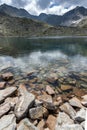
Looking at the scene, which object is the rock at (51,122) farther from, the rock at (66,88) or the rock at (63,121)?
the rock at (66,88)

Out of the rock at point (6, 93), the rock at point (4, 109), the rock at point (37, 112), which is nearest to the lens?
the rock at point (37, 112)

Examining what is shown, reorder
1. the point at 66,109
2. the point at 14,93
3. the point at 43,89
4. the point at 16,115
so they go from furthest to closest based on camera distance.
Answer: the point at 43,89
the point at 14,93
the point at 66,109
the point at 16,115

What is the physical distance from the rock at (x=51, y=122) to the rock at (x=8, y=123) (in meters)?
2.40

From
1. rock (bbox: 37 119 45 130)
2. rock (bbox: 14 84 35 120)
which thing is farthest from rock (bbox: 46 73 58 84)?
rock (bbox: 37 119 45 130)

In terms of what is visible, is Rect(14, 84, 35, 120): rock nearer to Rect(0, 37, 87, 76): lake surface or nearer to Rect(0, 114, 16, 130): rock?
Rect(0, 114, 16, 130): rock

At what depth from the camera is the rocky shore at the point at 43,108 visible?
10484 mm

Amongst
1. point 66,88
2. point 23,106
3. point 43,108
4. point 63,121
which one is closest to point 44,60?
point 66,88

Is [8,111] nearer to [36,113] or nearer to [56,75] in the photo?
[36,113]

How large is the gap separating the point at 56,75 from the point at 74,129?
16503 millimetres

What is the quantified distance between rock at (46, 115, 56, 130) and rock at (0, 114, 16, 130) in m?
2.40

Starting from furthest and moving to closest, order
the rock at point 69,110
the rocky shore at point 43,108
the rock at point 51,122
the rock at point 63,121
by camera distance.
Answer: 1. the rock at point 69,110
2. the rock at point 51,122
3. the rock at point 63,121
4. the rocky shore at point 43,108

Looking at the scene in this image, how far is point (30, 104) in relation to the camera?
1242 centimetres

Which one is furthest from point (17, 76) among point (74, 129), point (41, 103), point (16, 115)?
point (74, 129)

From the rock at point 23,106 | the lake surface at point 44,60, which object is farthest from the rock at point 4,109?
the lake surface at point 44,60
